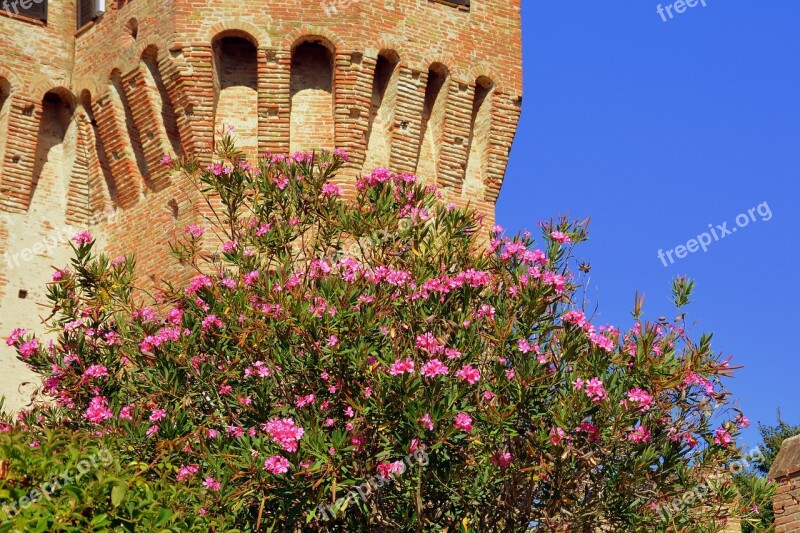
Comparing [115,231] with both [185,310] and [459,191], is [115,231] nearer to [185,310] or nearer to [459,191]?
[459,191]

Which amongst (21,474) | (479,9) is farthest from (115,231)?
(21,474)

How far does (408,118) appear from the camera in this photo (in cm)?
1973

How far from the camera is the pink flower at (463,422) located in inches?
492

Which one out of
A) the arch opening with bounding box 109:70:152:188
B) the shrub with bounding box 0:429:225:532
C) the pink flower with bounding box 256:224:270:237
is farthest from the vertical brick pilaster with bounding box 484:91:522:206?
Answer: the shrub with bounding box 0:429:225:532

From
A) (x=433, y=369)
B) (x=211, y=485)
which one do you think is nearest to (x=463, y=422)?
(x=433, y=369)

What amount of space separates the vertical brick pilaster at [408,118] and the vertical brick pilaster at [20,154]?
4884 mm

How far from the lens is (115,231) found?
2033 centimetres

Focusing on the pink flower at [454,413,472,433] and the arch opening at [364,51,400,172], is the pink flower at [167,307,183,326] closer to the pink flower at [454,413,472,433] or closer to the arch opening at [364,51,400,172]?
the pink flower at [454,413,472,433]

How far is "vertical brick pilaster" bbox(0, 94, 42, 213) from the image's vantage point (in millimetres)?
20375

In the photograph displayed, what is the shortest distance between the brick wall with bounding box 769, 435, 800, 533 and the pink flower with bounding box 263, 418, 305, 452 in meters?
4.60

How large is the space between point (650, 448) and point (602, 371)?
0.76 m

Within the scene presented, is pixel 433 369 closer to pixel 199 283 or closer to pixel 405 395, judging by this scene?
pixel 405 395

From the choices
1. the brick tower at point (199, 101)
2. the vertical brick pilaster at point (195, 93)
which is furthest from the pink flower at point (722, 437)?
the vertical brick pilaster at point (195, 93)

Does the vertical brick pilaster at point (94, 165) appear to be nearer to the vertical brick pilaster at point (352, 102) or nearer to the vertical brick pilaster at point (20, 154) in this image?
the vertical brick pilaster at point (20, 154)
